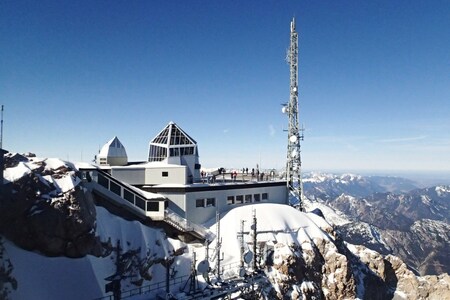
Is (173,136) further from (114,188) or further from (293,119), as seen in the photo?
(293,119)

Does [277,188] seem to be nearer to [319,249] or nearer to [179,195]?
[319,249]

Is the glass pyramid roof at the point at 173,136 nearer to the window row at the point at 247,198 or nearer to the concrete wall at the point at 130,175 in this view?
the concrete wall at the point at 130,175

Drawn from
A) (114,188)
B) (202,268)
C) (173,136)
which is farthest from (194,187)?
(202,268)

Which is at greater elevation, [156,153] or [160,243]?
[156,153]

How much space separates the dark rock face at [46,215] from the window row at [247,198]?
75.5 ft

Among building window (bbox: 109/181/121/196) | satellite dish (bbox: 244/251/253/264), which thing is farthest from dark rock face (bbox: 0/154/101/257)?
satellite dish (bbox: 244/251/253/264)

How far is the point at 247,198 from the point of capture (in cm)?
5525

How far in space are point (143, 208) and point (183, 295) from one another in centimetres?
2159

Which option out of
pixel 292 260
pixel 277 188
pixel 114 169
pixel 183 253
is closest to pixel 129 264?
pixel 183 253

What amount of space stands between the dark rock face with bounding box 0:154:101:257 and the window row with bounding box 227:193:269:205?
23012 mm

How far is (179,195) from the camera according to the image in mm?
47219

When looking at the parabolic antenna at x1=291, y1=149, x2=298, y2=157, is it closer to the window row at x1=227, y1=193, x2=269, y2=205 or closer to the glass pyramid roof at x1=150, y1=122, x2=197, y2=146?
the window row at x1=227, y1=193, x2=269, y2=205

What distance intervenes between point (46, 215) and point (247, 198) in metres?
31.0

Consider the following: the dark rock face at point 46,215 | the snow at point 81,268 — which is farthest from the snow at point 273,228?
the dark rock face at point 46,215
